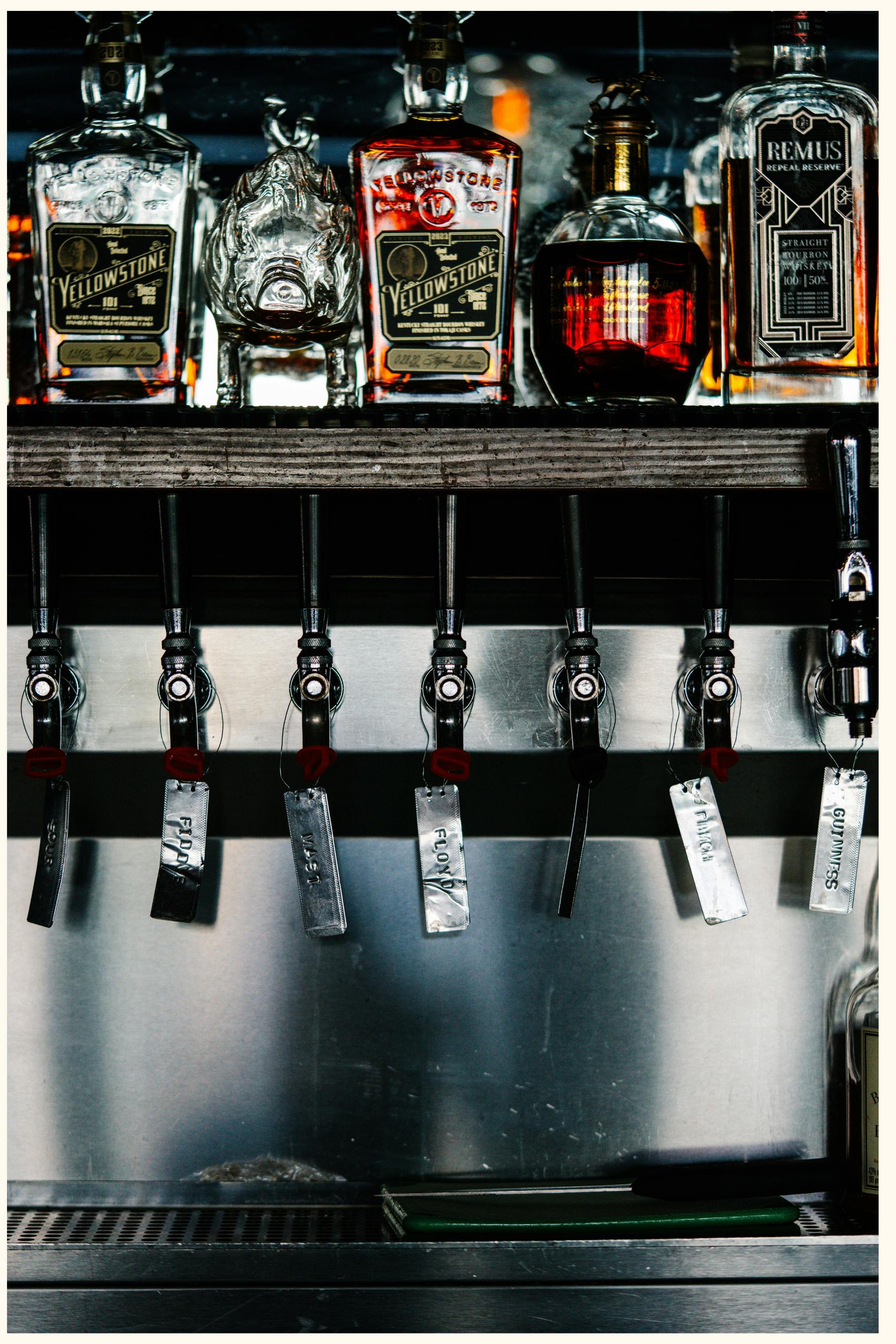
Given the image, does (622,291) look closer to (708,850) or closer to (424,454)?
(424,454)

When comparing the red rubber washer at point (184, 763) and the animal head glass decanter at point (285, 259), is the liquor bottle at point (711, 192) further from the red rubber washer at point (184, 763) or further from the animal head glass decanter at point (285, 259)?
the red rubber washer at point (184, 763)

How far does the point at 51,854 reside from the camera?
1.00 meters

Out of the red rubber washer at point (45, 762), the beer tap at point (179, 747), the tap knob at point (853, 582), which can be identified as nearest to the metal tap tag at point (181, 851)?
the beer tap at point (179, 747)

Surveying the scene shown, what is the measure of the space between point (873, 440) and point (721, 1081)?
0.59 metres

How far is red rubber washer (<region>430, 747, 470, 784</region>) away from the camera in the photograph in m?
0.97

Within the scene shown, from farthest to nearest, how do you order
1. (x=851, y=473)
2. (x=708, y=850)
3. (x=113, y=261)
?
(x=708, y=850) < (x=113, y=261) < (x=851, y=473)

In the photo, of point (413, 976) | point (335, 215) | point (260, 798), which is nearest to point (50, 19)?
point (335, 215)

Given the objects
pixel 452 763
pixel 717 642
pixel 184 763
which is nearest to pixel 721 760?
pixel 717 642

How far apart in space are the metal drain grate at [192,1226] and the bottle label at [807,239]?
0.79 m

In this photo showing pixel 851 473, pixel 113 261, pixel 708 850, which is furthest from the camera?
pixel 708 850

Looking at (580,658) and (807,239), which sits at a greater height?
(807,239)

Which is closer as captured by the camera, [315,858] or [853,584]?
[853,584]

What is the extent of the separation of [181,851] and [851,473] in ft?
1.97

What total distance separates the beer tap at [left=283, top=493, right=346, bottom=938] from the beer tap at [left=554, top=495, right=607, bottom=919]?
0.19 metres
